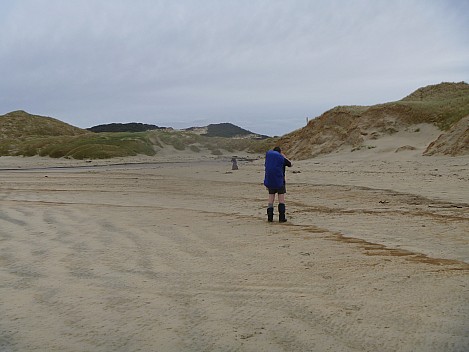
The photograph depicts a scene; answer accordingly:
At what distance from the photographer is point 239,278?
5176mm

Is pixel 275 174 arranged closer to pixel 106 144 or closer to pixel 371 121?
pixel 371 121

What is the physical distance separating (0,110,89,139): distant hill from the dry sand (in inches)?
2373

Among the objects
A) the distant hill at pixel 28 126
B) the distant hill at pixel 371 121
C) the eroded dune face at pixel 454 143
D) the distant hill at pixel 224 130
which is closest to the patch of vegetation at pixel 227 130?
the distant hill at pixel 224 130

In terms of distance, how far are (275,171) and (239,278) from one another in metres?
4.49

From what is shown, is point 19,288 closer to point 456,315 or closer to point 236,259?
point 236,259

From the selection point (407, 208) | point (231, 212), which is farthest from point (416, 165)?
point (231, 212)

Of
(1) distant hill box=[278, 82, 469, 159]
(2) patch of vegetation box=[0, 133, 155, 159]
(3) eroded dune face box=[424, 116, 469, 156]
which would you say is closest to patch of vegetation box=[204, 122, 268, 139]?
(2) patch of vegetation box=[0, 133, 155, 159]

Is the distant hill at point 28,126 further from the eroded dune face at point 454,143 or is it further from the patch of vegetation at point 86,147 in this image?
the eroded dune face at point 454,143

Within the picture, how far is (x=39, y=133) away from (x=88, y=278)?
222 feet

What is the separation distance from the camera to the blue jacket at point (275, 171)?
938cm

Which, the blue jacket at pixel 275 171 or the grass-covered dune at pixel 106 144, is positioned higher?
the grass-covered dune at pixel 106 144

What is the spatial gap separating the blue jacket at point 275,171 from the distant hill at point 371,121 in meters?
20.9

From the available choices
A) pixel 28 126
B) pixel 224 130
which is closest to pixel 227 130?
pixel 224 130

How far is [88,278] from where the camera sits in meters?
5.24
